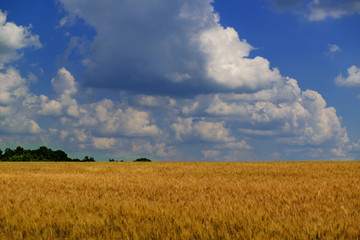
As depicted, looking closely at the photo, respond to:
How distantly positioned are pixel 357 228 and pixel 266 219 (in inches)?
49.1

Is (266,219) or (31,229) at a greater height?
(266,219)

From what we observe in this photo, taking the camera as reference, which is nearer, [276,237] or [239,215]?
[276,237]

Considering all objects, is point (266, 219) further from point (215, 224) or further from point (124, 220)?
point (124, 220)

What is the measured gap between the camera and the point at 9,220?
5.69 meters

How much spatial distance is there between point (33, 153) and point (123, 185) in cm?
4097

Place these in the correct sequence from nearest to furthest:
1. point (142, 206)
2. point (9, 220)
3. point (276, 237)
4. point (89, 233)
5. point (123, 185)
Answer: point (276, 237) → point (89, 233) → point (9, 220) → point (142, 206) → point (123, 185)

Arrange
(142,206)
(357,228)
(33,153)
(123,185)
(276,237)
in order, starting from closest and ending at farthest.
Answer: (276,237) → (357,228) → (142,206) → (123,185) → (33,153)

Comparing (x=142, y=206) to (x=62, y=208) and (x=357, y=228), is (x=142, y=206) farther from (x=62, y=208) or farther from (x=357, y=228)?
(x=357, y=228)

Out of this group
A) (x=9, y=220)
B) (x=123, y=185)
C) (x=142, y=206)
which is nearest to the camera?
(x=9, y=220)

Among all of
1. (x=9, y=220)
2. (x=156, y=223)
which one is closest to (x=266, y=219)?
(x=156, y=223)

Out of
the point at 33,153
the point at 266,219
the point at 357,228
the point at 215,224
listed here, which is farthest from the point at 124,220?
the point at 33,153

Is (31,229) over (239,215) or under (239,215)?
under

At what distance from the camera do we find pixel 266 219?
5.17 metres

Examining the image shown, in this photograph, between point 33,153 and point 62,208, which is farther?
point 33,153
